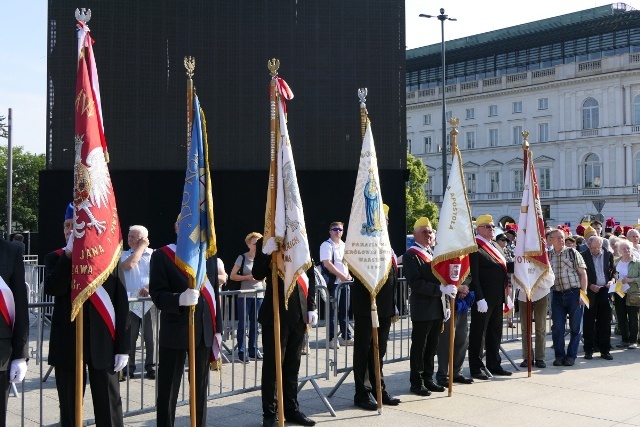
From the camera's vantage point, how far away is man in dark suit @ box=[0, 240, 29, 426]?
202 inches

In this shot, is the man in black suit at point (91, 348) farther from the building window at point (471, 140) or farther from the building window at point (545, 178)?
the building window at point (471, 140)

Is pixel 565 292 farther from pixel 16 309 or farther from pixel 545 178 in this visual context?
pixel 545 178

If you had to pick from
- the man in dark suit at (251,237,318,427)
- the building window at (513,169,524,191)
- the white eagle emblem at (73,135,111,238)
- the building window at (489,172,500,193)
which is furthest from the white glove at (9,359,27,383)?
the building window at (489,172,500,193)

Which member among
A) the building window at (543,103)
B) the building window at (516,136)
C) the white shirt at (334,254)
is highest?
the building window at (543,103)

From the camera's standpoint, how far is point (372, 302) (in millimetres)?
7926

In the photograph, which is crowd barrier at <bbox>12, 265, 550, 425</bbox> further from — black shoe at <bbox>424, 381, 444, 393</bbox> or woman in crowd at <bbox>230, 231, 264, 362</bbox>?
black shoe at <bbox>424, 381, 444, 393</bbox>

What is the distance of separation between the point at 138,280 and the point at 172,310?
10.8 feet

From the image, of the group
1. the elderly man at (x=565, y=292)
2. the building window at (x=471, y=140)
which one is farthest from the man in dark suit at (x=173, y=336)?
the building window at (x=471, y=140)

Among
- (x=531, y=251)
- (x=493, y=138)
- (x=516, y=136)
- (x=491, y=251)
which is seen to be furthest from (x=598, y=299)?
(x=493, y=138)

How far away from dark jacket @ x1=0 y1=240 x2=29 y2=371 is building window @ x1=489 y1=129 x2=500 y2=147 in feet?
214

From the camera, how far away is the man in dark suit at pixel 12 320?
16.9ft

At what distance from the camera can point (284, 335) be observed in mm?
7266

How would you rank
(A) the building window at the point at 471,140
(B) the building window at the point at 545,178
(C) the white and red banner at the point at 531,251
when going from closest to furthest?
(C) the white and red banner at the point at 531,251
(B) the building window at the point at 545,178
(A) the building window at the point at 471,140

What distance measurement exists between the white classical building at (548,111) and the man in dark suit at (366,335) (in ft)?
176
